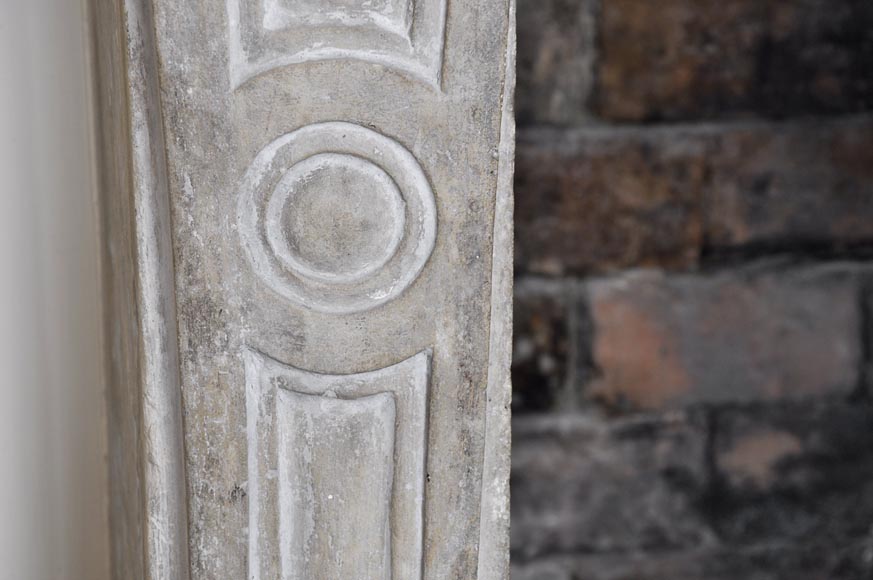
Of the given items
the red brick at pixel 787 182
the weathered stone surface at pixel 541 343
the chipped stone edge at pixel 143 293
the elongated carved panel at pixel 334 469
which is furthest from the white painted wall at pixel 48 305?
the red brick at pixel 787 182

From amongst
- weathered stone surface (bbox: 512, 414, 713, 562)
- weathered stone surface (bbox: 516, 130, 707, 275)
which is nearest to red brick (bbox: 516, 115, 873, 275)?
weathered stone surface (bbox: 516, 130, 707, 275)

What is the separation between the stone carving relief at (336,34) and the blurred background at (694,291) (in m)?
0.30

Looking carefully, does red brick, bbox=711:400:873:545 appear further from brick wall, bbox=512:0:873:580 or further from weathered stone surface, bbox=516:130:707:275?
weathered stone surface, bbox=516:130:707:275

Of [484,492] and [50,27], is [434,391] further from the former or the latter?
[50,27]

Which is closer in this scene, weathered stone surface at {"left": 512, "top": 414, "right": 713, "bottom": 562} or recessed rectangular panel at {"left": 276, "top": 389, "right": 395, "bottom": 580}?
recessed rectangular panel at {"left": 276, "top": 389, "right": 395, "bottom": 580}

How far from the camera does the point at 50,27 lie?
1.66 feet

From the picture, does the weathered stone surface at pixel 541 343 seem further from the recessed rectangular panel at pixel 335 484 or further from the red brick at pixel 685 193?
the recessed rectangular panel at pixel 335 484

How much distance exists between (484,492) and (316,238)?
0.50ft

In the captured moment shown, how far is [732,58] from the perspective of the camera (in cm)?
69

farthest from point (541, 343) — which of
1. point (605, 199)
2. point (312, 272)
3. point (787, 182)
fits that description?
point (312, 272)

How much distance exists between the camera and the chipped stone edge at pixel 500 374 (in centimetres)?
42

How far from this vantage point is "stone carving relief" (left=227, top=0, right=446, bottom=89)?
1.23 feet

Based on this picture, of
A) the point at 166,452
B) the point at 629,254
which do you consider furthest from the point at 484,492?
the point at 629,254

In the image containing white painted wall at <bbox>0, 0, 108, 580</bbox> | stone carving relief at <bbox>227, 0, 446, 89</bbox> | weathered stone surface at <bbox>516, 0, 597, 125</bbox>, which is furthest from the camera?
weathered stone surface at <bbox>516, 0, 597, 125</bbox>
